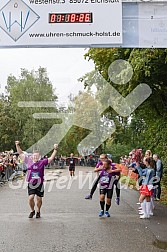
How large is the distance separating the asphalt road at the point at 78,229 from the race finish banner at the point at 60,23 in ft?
12.8

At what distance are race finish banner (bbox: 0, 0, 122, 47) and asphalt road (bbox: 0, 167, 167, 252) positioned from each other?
391cm

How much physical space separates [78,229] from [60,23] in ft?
14.5

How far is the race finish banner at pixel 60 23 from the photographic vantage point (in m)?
9.80

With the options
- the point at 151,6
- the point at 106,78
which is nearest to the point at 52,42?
the point at 151,6

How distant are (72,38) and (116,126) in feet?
124

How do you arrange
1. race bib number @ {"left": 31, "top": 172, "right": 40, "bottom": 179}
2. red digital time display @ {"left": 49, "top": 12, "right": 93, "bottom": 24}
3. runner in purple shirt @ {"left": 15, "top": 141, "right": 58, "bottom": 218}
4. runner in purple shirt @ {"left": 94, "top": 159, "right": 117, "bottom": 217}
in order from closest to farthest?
red digital time display @ {"left": 49, "top": 12, "right": 93, "bottom": 24} < runner in purple shirt @ {"left": 15, "top": 141, "right": 58, "bottom": 218} < race bib number @ {"left": 31, "top": 172, "right": 40, "bottom": 179} < runner in purple shirt @ {"left": 94, "top": 159, "right": 117, "bottom": 217}

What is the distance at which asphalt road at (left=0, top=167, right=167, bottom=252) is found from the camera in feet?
28.8

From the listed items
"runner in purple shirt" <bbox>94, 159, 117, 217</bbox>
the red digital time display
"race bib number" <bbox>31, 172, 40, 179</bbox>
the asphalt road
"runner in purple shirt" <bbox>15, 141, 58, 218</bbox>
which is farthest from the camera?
"runner in purple shirt" <bbox>94, 159, 117, 217</bbox>

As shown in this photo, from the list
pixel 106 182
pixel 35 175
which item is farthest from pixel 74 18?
pixel 106 182

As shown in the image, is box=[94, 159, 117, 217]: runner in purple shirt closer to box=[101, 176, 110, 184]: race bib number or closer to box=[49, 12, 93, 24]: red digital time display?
box=[101, 176, 110, 184]: race bib number

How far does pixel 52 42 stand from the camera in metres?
9.86

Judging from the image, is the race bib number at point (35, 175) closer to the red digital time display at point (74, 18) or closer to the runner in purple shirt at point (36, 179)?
the runner in purple shirt at point (36, 179)

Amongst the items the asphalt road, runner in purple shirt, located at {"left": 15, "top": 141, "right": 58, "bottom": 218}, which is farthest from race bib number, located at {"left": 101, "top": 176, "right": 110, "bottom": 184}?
runner in purple shirt, located at {"left": 15, "top": 141, "right": 58, "bottom": 218}

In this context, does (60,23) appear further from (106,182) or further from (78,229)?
(106,182)
